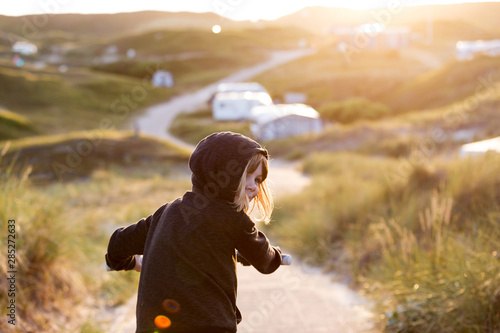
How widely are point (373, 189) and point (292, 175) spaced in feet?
39.4

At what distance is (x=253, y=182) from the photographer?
95.7 inches

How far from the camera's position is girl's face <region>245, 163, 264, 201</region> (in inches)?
95.1

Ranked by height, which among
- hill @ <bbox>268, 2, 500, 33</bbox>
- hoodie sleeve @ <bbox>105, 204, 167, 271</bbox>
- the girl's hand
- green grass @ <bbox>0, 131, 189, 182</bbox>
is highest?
hoodie sleeve @ <bbox>105, 204, 167, 271</bbox>

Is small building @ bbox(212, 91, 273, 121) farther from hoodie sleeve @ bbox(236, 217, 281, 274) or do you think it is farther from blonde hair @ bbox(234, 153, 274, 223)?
hoodie sleeve @ bbox(236, 217, 281, 274)

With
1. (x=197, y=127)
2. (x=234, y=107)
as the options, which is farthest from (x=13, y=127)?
(x=234, y=107)

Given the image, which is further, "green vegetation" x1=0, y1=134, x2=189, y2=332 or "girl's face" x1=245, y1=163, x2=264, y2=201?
"green vegetation" x1=0, y1=134, x2=189, y2=332

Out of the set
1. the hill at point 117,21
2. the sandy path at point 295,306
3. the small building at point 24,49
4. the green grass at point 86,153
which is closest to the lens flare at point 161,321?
the sandy path at point 295,306

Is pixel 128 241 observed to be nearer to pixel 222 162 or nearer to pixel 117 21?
pixel 222 162

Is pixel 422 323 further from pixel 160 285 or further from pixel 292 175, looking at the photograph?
pixel 292 175

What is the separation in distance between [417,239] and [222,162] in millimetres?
4211

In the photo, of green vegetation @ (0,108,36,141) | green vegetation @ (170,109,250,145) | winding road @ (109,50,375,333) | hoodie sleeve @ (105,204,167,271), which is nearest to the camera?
hoodie sleeve @ (105,204,167,271)

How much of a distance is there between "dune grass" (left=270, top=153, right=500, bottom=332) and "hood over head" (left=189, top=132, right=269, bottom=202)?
2.12m

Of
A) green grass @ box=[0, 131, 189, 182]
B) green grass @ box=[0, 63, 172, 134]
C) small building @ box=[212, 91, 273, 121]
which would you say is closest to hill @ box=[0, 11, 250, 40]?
green grass @ box=[0, 63, 172, 134]

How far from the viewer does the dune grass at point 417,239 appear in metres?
3.78
